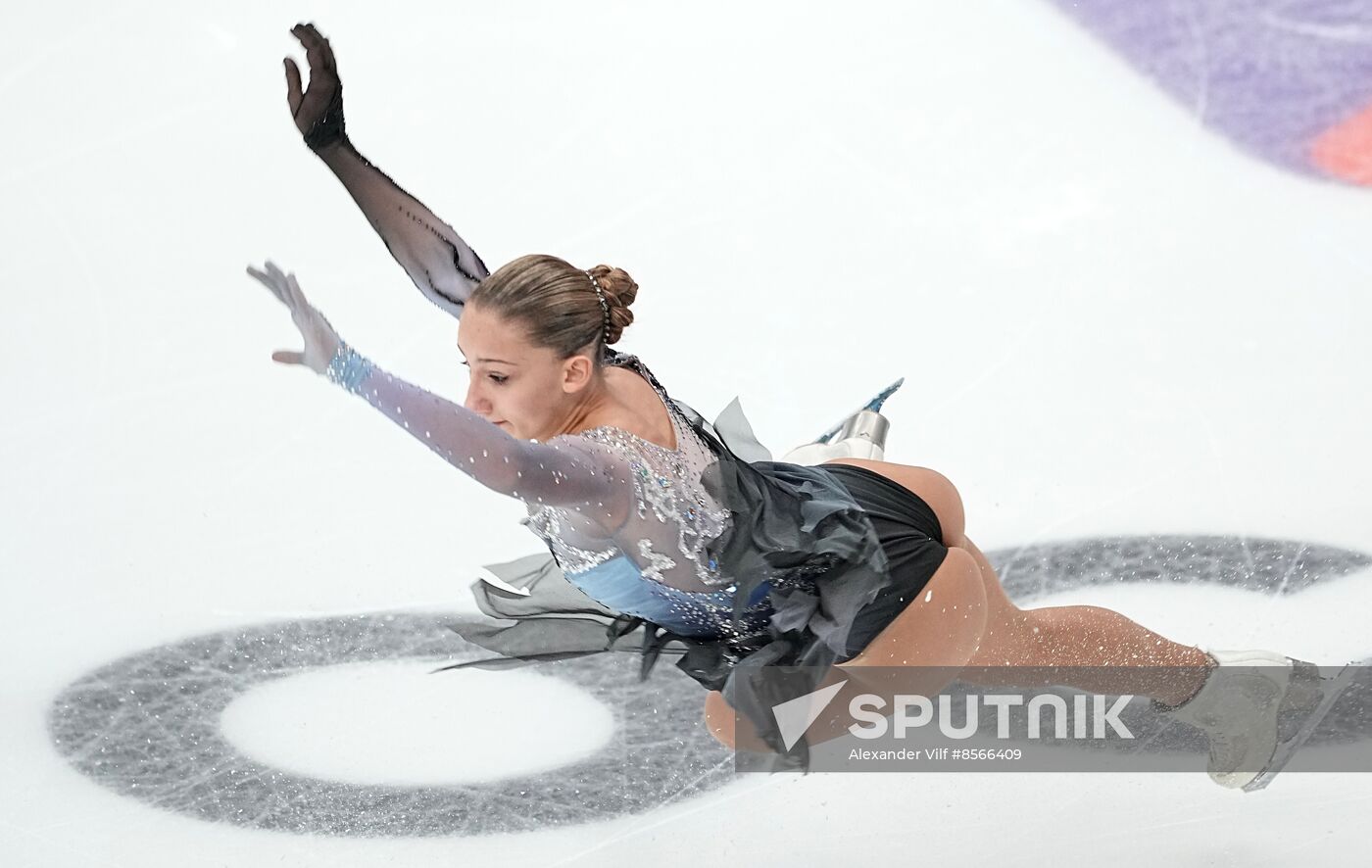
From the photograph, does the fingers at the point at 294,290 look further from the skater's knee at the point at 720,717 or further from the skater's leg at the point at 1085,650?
the skater's leg at the point at 1085,650

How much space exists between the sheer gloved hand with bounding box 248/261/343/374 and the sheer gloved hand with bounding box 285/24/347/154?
0.67m

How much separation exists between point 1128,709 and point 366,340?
2.20 metres

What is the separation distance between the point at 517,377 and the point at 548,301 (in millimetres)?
116

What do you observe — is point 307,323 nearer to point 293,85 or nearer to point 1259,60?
point 293,85

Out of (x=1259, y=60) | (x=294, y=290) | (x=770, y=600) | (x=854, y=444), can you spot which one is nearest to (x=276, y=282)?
(x=294, y=290)

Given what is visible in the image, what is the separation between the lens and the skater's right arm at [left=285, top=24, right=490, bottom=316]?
7.77 feet

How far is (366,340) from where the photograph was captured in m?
4.06

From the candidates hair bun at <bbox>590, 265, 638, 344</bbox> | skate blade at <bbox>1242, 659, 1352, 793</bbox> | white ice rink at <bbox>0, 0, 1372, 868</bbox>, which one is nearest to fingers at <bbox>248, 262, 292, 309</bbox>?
hair bun at <bbox>590, 265, 638, 344</bbox>

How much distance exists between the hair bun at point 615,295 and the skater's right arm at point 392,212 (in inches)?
11.3

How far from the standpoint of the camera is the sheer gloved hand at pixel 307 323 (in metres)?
1.74

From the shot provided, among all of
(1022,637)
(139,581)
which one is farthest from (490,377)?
(139,581)

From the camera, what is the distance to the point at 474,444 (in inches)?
71.1

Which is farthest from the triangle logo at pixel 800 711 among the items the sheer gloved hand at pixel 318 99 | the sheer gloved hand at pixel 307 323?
the sheer gloved hand at pixel 318 99

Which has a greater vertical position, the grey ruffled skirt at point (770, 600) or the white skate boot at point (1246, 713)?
the grey ruffled skirt at point (770, 600)
